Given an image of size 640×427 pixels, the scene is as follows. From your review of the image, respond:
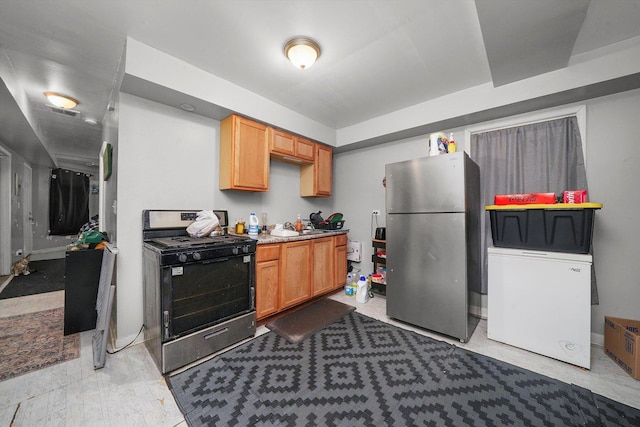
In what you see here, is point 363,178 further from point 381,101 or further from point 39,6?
point 39,6

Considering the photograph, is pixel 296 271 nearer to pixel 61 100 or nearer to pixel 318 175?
pixel 318 175

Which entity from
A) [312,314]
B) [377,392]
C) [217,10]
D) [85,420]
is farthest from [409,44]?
[85,420]

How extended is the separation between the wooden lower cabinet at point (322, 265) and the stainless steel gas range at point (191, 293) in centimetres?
99

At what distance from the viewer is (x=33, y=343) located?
2135mm

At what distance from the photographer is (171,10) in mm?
1677

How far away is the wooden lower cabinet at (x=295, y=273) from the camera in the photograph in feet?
8.83

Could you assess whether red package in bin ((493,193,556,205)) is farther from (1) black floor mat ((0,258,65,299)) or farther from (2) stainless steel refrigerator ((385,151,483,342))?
(1) black floor mat ((0,258,65,299))

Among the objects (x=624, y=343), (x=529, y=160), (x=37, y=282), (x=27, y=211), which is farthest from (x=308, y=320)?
(x=27, y=211)

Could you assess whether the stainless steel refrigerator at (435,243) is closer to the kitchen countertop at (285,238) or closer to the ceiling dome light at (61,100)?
the kitchen countertop at (285,238)

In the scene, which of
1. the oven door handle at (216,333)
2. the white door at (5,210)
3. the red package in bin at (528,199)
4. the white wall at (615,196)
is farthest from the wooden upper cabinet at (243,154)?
the white door at (5,210)

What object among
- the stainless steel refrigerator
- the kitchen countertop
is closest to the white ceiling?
the stainless steel refrigerator

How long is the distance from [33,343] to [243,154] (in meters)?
2.63

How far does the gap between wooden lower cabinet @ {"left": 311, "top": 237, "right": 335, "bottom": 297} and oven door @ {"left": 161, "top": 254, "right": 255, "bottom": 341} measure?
38.8 inches

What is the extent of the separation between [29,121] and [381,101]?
4728 millimetres
